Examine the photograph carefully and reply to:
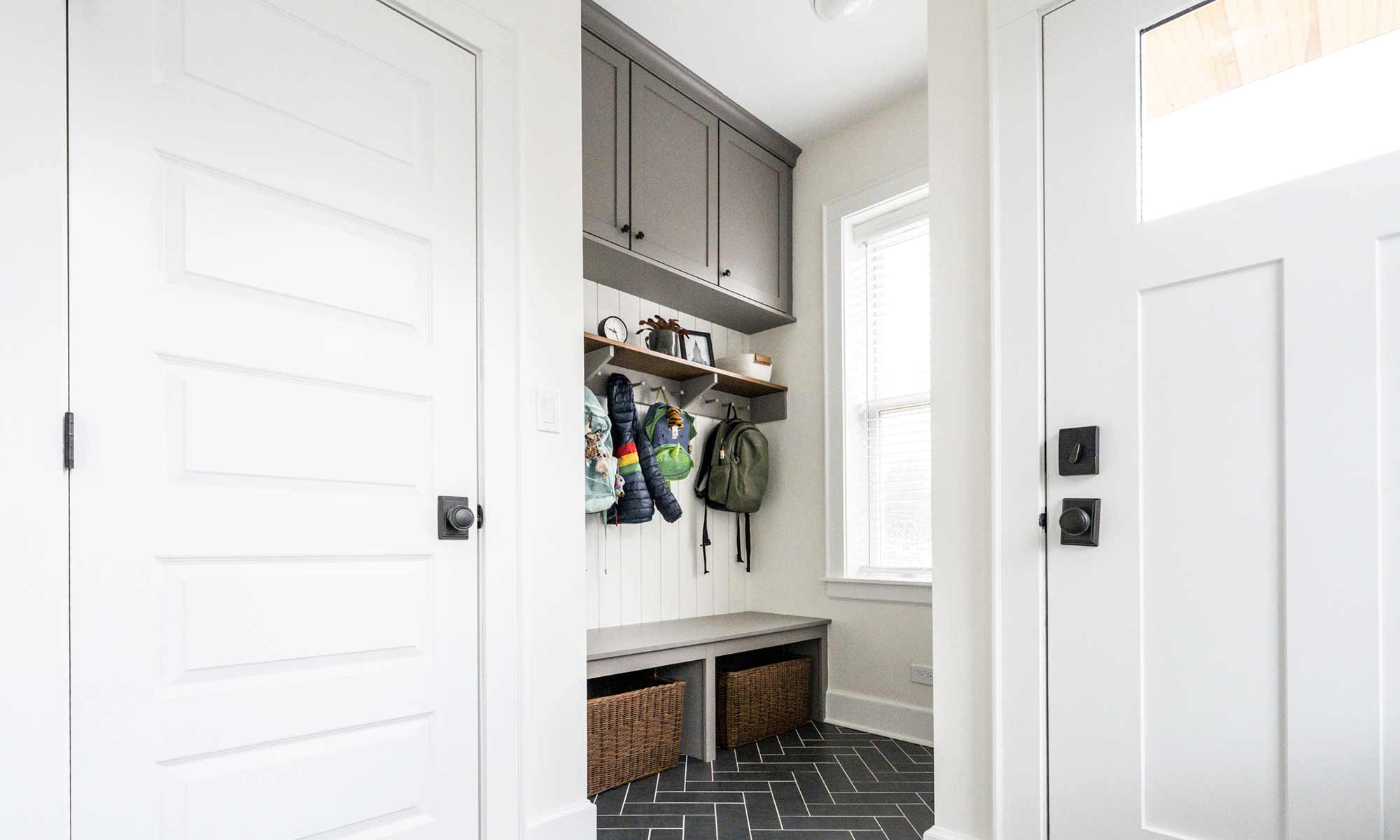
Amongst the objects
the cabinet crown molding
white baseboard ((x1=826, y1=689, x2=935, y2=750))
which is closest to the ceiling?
the cabinet crown molding

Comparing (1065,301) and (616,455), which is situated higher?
(1065,301)

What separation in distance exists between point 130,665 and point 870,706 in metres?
2.85

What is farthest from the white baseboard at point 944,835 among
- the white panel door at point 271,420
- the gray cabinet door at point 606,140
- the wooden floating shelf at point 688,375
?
the gray cabinet door at point 606,140

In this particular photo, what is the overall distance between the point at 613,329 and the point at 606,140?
0.75 metres

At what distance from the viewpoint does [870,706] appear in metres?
3.46

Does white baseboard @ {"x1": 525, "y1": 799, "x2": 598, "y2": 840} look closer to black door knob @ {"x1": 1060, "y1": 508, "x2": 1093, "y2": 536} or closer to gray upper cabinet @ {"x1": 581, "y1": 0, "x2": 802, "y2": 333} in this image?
black door knob @ {"x1": 1060, "y1": 508, "x2": 1093, "y2": 536}

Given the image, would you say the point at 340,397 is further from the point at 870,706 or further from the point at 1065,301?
the point at 870,706

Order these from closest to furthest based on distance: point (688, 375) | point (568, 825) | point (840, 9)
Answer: point (568, 825), point (840, 9), point (688, 375)

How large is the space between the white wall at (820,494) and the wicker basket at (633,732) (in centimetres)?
89

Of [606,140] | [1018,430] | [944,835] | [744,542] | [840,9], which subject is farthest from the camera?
[744,542]

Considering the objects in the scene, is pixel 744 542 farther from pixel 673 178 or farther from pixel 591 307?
pixel 673 178

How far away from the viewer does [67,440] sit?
1352mm

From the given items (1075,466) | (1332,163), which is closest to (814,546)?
(1075,466)

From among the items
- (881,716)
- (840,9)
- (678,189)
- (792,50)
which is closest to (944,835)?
(881,716)
